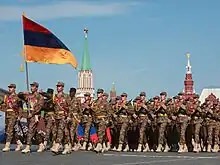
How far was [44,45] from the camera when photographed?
1795cm

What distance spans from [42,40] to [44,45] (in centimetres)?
18

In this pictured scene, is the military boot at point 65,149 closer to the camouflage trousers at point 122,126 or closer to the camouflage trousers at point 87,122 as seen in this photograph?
the camouflage trousers at point 87,122

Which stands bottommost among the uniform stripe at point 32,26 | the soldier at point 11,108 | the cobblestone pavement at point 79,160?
the cobblestone pavement at point 79,160

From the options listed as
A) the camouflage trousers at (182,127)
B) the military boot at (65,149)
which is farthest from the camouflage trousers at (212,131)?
the military boot at (65,149)

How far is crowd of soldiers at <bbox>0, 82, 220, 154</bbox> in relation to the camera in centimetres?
1579

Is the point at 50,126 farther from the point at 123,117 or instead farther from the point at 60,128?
the point at 123,117

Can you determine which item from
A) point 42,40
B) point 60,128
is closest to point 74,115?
point 60,128

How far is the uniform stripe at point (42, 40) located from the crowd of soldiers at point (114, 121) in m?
2.00

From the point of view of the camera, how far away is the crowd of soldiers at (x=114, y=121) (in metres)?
15.8

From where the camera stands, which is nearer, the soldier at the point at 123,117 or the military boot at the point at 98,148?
the military boot at the point at 98,148

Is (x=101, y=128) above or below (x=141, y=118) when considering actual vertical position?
below

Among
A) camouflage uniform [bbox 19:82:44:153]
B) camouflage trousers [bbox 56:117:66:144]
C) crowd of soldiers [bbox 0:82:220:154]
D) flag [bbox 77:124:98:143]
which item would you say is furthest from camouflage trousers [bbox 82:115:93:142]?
camouflage uniform [bbox 19:82:44:153]

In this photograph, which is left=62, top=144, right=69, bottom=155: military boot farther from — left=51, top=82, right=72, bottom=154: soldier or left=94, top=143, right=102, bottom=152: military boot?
left=94, top=143, right=102, bottom=152: military boot

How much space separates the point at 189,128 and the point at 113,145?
2.70m
